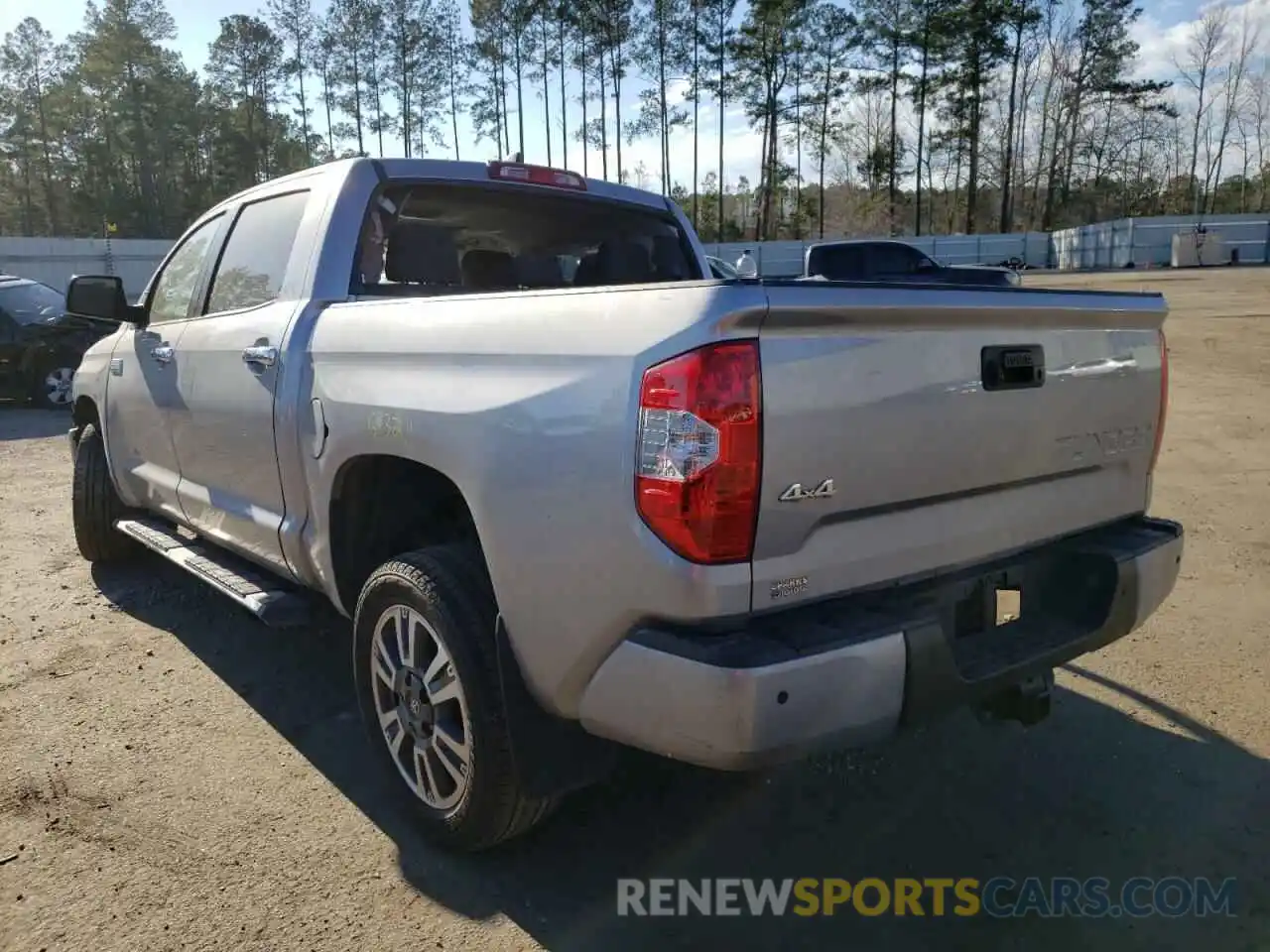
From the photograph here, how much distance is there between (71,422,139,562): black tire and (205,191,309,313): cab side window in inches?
72.9

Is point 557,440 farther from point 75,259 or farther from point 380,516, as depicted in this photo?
point 75,259

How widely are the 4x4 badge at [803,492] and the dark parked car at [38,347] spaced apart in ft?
39.7

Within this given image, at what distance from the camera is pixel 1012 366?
2.48 meters

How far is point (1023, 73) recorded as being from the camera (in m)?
54.9

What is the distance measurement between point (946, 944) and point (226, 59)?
65580mm

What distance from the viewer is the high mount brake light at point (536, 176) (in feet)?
12.7

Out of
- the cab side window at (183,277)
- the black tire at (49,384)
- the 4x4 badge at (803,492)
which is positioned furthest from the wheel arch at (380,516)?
the black tire at (49,384)

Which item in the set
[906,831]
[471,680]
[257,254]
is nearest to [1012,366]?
[906,831]

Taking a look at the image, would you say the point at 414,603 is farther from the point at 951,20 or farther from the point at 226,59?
the point at 226,59

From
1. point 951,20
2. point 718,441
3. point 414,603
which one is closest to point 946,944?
point 718,441

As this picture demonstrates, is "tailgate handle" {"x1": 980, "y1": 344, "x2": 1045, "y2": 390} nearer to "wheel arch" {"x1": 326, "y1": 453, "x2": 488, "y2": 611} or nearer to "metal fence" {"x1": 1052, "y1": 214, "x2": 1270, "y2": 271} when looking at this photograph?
"wheel arch" {"x1": 326, "y1": 453, "x2": 488, "y2": 611}

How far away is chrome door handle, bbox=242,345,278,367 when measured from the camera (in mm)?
3320

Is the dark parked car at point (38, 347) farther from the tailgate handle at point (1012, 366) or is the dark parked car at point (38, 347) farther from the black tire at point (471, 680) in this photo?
the tailgate handle at point (1012, 366)

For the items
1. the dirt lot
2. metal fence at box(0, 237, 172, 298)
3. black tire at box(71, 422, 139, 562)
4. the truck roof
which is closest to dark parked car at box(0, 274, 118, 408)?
black tire at box(71, 422, 139, 562)
